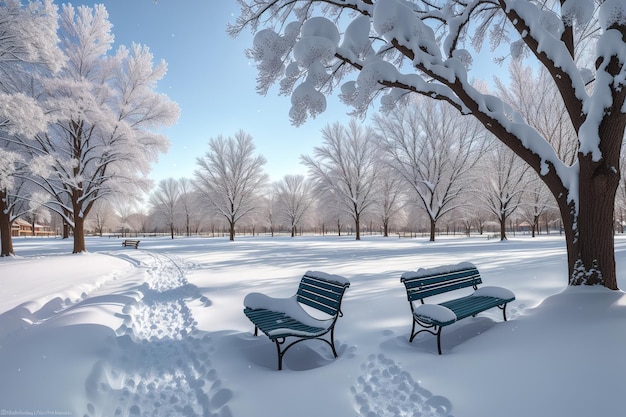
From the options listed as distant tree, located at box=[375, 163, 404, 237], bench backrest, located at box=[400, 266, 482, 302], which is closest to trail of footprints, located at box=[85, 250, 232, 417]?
bench backrest, located at box=[400, 266, 482, 302]

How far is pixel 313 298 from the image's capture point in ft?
14.7

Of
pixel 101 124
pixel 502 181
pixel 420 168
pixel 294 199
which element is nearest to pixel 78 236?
pixel 101 124

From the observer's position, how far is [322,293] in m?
4.30

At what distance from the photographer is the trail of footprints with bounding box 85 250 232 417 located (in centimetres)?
286

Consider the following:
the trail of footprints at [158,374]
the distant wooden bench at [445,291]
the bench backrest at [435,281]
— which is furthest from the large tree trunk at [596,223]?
the trail of footprints at [158,374]

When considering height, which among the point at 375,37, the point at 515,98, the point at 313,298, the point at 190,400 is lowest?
the point at 190,400

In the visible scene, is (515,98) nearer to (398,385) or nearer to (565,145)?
(565,145)

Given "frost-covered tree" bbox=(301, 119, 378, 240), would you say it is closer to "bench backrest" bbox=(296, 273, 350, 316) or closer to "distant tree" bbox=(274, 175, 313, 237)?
"distant tree" bbox=(274, 175, 313, 237)

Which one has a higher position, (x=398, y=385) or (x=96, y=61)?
(x=96, y=61)

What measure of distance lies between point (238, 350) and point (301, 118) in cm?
365

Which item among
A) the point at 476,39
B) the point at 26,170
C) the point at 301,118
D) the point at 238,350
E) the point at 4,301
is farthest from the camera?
the point at 26,170

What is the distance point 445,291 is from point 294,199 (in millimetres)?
45413

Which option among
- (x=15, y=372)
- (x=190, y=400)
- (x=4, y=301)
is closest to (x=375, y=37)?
(x=190, y=400)

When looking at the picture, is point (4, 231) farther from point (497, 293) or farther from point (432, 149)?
point (432, 149)
